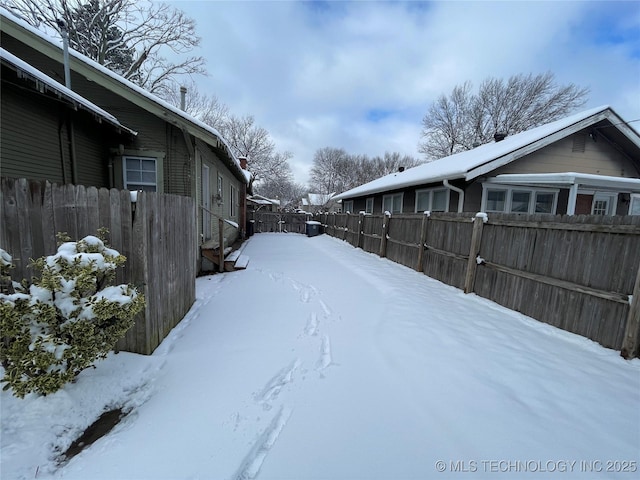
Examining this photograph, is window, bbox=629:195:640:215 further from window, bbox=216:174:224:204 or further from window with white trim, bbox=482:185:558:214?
window, bbox=216:174:224:204

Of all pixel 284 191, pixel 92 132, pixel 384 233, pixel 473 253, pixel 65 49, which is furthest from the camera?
pixel 284 191

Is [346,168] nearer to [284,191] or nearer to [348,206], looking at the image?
[284,191]

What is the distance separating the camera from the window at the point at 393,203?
41.4 feet

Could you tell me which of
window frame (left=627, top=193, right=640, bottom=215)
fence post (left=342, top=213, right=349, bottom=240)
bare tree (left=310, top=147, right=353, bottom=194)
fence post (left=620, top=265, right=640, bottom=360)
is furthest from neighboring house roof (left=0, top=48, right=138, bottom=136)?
bare tree (left=310, top=147, right=353, bottom=194)

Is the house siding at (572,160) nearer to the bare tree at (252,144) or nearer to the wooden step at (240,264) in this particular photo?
the wooden step at (240,264)

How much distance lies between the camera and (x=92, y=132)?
631 cm

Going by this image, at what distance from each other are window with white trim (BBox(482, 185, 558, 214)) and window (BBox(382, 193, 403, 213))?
3815 mm

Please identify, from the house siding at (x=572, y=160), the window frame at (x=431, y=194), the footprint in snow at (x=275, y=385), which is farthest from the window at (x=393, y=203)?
the footprint in snow at (x=275, y=385)

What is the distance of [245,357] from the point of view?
2.99m

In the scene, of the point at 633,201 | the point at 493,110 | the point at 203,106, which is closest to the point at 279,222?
the point at 203,106

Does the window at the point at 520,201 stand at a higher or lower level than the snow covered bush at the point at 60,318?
higher

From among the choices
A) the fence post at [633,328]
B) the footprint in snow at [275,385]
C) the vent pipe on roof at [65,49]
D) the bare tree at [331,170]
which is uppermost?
the bare tree at [331,170]

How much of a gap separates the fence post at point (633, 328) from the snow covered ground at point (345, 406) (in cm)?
15

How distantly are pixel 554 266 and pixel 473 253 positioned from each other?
56.6 inches
